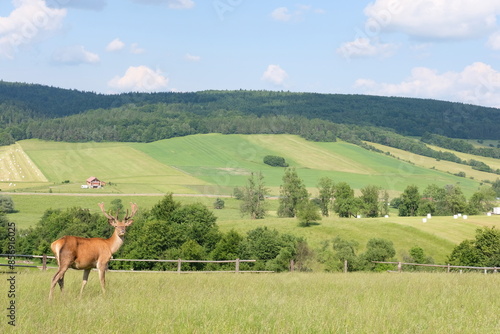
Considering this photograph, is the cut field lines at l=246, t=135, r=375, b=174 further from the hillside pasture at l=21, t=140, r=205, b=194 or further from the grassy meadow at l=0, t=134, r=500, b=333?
the hillside pasture at l=21, t=140, r=205, b=194

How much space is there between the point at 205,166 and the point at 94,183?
37012 mm

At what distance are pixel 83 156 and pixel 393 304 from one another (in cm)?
16278

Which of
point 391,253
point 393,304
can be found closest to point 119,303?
point 393,304

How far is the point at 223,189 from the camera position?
133 metres

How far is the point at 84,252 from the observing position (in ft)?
40.1

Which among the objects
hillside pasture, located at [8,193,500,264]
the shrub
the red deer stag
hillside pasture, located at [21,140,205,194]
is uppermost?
the red deer stag

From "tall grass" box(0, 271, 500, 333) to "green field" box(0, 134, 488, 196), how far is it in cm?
10966

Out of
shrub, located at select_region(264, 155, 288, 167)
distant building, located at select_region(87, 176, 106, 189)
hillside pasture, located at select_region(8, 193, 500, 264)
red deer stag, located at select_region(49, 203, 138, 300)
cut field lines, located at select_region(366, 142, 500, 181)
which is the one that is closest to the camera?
red deer stag, located at select_region(49, 203, 138, 300)

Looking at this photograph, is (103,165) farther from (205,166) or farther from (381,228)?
(381,228)

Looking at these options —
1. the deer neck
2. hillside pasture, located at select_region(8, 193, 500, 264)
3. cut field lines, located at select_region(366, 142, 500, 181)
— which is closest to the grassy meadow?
hillside pasture, located at select_region(8, 193, 500, 264)

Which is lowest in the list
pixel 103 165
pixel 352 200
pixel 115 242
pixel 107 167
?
pixel 352 200

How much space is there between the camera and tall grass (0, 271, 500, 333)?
8.93 meters

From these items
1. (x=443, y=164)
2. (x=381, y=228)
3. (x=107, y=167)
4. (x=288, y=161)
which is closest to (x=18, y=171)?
(x=107, y=167)

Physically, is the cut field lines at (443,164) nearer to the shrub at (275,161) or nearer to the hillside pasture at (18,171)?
the shrub at (275,161)
